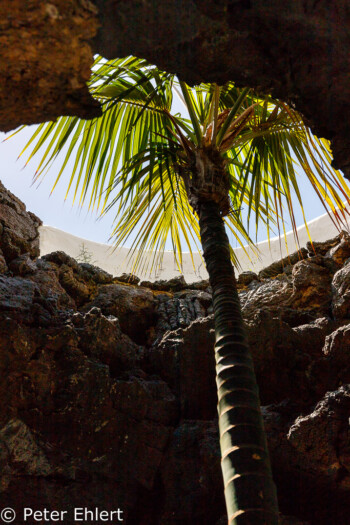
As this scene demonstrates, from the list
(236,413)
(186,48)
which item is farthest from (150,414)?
(186,48)

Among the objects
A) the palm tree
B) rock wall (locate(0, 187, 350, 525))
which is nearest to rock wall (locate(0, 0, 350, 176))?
the palm tree

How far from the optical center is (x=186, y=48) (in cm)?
126

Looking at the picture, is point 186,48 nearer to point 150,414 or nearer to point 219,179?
point 219,179

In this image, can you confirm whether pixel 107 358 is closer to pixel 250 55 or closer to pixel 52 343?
pixel 52 343

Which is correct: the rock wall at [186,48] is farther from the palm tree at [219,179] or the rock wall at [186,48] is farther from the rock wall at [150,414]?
the rock wall at [150,414]

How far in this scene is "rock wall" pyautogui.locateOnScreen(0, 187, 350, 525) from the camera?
245cm

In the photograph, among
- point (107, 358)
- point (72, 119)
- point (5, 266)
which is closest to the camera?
point (72, 119)

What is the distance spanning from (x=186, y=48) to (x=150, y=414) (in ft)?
7.40

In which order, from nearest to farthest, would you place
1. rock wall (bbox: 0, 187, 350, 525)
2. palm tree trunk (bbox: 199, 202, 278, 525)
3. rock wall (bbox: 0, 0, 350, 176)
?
rock wall (bbox: 0, 0, 350, 176) → palm tree trunk (bbox: 199, 202, 278, 525) → rock wall (bbox: 0, 187, 350, 525)

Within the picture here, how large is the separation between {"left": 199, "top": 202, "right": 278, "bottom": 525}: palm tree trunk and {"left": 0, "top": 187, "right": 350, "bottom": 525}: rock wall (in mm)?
969

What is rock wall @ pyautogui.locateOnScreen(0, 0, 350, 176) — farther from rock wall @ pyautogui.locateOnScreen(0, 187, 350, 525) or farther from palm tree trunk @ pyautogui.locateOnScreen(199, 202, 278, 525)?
rock wall @ pyautogui.locateOnScreen(0, 187, 350, 525)

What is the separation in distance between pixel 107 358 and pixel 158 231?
103 cm

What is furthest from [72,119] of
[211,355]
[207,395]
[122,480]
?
[122,480]

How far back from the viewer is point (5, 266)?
345 cm
